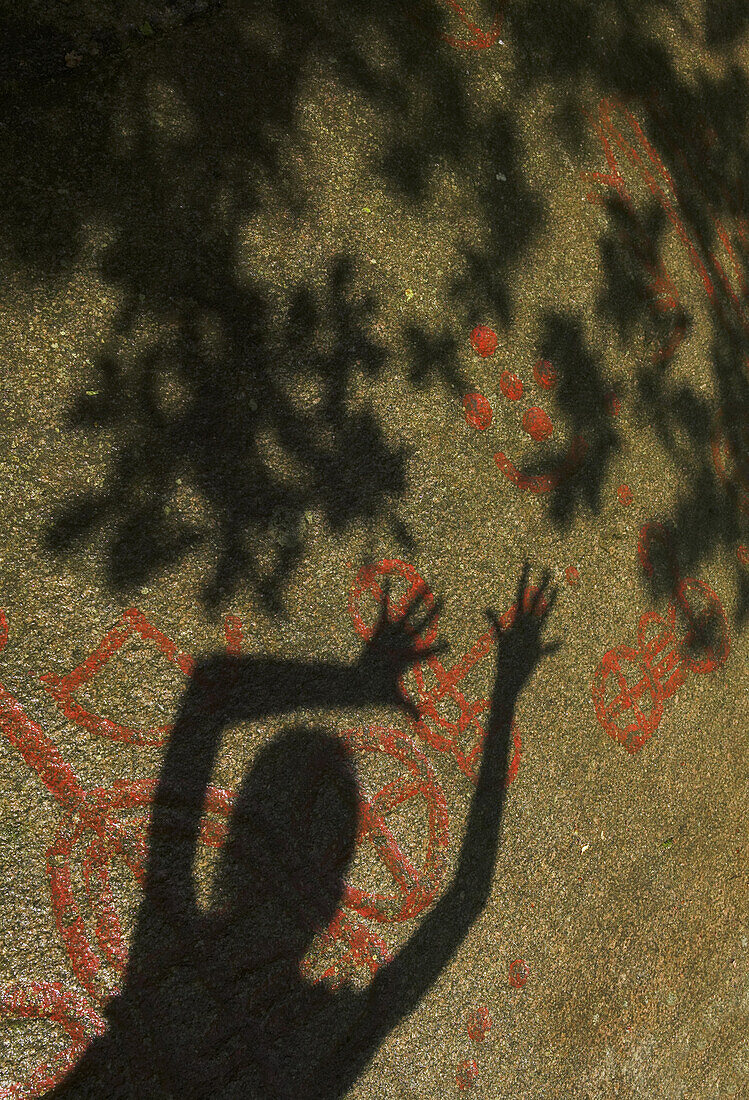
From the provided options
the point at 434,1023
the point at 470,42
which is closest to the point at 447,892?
the point at 434,1023

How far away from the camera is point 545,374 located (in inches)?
135

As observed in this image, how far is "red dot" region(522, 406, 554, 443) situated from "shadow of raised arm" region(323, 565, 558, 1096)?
657 millimetres

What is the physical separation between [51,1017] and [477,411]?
292cm

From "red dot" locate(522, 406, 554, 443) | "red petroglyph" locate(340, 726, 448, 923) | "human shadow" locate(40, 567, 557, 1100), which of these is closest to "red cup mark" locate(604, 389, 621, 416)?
"red dot" locate(522, 406, 554, 443)

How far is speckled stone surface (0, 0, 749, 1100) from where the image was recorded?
8.79 feet

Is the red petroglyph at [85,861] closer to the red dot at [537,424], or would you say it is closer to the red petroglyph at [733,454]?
the red dot at [537,424]

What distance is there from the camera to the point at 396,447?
313 centimetres

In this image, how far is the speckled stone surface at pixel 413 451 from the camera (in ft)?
8.79

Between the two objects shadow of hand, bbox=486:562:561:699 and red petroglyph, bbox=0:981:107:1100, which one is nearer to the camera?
red petroglyph, bbox=0:981:107:1100

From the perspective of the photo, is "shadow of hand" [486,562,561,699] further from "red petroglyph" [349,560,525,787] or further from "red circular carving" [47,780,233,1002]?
"red circular carving" [47,780,233,1002]

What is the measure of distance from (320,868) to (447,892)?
1.94 feet

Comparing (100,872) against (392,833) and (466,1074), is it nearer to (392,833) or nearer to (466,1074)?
(392,833)

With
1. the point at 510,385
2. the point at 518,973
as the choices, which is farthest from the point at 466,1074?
the point at 510,385

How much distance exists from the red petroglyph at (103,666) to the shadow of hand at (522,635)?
1374 millimetres
